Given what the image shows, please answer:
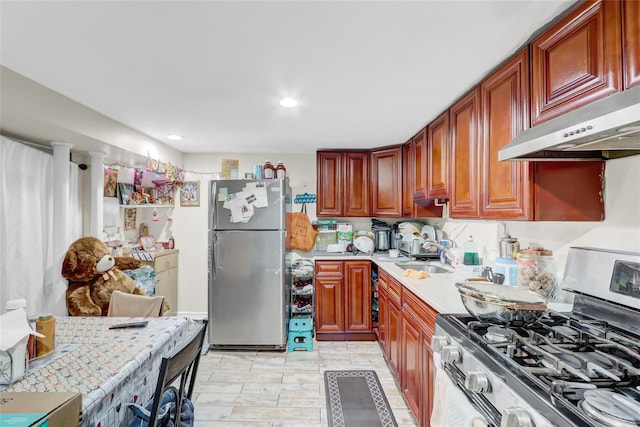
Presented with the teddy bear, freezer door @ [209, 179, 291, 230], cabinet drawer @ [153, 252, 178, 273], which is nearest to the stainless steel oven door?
freezer door @ [209, 179, 291, 230]

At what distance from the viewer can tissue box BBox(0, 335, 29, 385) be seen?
1034mm

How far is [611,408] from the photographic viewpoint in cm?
71

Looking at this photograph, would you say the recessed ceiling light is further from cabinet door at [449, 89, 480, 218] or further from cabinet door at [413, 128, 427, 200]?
cabinet door at [413, 128, 427, 200]

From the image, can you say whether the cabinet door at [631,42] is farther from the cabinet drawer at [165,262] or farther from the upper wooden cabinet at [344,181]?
the cabinet drawer at [165,262]

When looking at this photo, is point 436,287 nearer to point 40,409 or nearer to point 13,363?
point 40,409

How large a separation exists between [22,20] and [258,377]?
268cm

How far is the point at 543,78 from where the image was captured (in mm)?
1340

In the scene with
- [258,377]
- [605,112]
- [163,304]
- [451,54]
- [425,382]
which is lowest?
[258,377]

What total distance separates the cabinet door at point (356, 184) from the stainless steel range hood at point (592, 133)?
242 cm

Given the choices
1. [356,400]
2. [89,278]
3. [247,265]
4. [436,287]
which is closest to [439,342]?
[436,287]

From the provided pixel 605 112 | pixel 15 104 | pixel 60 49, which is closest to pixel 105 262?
pixel 15 104

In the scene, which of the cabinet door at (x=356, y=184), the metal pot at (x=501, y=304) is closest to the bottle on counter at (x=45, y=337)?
the metal pot at (x=501, y=304)

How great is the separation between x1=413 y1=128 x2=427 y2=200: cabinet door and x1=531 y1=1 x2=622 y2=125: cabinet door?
140cm

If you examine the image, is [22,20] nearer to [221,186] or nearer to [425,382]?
[221,186]
